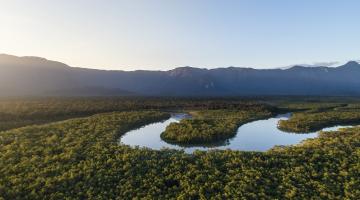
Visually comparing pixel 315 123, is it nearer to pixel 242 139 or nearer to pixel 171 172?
pixel 242 139

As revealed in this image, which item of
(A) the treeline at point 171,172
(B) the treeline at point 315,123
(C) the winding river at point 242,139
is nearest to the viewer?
(A) the treeline at point 171,172

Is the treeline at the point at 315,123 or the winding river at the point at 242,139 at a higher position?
the treeline at the point at 315,123

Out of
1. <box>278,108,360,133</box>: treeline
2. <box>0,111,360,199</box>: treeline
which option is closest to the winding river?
<box>278,108,360,133</box>: treeline

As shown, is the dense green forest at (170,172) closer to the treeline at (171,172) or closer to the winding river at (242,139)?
the treeline at (171,172)

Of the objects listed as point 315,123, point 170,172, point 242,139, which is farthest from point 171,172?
point 315,123

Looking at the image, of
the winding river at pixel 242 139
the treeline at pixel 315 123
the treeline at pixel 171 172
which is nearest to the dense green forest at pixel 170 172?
the treeline at pixel 171 172

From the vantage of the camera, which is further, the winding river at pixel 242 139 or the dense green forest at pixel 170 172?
the winding river at pixel 242 139

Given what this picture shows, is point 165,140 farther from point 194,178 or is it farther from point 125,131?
point 194,178

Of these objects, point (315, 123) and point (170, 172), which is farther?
point (315, 123)

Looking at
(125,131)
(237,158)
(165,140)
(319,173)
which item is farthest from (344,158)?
(125,131)

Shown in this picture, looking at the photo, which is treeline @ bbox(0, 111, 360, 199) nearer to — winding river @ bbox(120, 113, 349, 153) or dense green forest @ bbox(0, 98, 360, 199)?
dense green forest @ bbox(0, 98, 360, 199)
